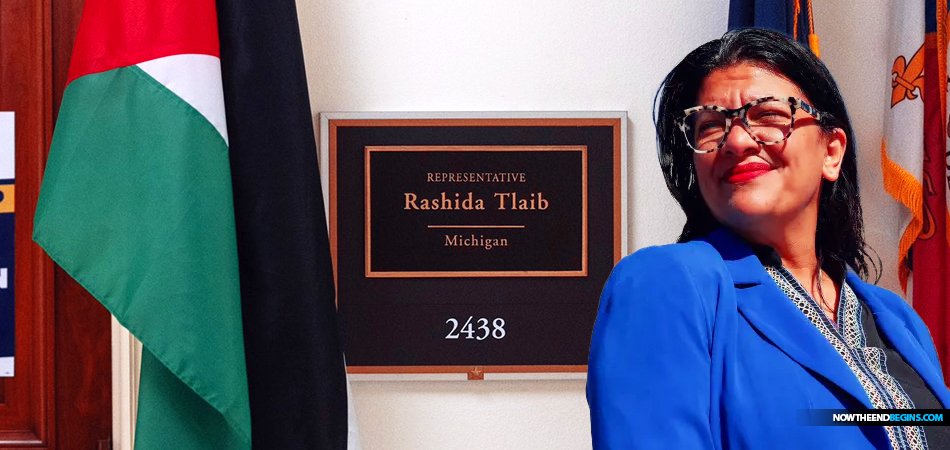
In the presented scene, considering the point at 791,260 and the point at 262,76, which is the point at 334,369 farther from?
the point at 791,260

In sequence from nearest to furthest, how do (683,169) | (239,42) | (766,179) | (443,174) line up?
(766,179)
(683,169)
(239,42)
(443,174)

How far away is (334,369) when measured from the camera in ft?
4.75

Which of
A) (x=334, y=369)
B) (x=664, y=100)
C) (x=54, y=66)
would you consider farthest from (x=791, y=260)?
(x=54, y=66)

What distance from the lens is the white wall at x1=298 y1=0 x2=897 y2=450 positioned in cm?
172

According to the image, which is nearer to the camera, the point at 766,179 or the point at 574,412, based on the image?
the point at 766,179

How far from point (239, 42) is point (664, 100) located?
2.72 feet

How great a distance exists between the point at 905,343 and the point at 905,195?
2.96 ft

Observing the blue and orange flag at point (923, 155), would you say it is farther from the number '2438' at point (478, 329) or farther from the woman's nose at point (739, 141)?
the woman's nose at point (739, 141)

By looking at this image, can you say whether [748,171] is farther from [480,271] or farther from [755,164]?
[480,271]

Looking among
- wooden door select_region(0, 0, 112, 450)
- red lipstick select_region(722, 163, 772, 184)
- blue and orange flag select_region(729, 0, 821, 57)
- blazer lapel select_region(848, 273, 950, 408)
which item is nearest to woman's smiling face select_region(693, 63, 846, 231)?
red lipstick select_region(722, 163, 772, 184)

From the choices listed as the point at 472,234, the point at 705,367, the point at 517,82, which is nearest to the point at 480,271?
the point at 472,234

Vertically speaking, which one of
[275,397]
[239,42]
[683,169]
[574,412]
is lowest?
[574,412]

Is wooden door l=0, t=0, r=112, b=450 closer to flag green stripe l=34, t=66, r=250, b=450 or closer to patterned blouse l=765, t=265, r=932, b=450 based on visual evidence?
flag green stripe l=34, t=66, r=250, b=450

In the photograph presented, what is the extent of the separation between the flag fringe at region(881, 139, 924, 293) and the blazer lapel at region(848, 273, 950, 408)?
82 centimetres
